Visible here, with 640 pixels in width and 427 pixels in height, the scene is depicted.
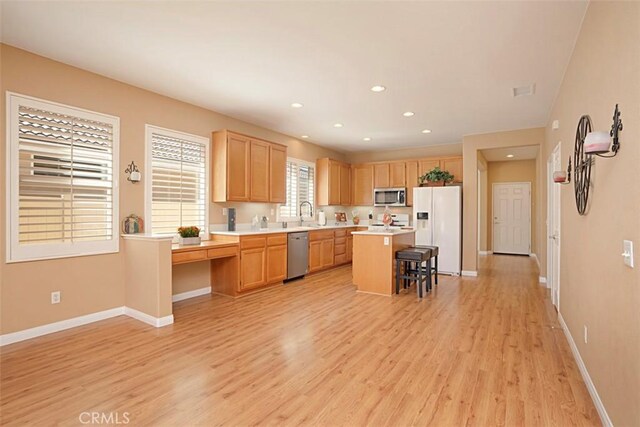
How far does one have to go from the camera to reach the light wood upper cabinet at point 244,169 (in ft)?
16.1

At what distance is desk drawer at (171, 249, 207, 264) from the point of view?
3.87 meters

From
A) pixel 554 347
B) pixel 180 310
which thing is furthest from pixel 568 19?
pixel 180 310

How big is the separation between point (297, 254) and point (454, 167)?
376cm

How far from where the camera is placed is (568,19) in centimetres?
258

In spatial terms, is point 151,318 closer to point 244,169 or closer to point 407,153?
point 244,169

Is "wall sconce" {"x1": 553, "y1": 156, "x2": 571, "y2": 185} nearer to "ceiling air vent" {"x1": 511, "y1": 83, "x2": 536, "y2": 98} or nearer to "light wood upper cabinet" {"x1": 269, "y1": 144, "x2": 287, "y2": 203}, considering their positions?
"ceiling air vent" {"x1": 511, "y1": 83, "x2": 536, "y2": 98}

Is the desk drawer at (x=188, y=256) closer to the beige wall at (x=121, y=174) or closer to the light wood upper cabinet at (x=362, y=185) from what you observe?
the beige wall at (x=121, y=174)

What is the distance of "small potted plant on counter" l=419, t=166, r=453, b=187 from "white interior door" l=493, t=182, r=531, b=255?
3.82 meters

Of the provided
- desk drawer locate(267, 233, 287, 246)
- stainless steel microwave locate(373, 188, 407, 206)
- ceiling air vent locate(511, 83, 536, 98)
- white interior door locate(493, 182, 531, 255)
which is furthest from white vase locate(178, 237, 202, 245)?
white interior door locate(493, 182, 531, 255)

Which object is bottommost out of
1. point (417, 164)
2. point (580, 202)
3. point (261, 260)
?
point (261, 260)

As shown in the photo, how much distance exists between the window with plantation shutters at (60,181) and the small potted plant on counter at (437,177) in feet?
18.0

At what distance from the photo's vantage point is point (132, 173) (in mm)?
3938

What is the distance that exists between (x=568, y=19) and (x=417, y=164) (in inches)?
186

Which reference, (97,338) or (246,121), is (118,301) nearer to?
(97,338)
